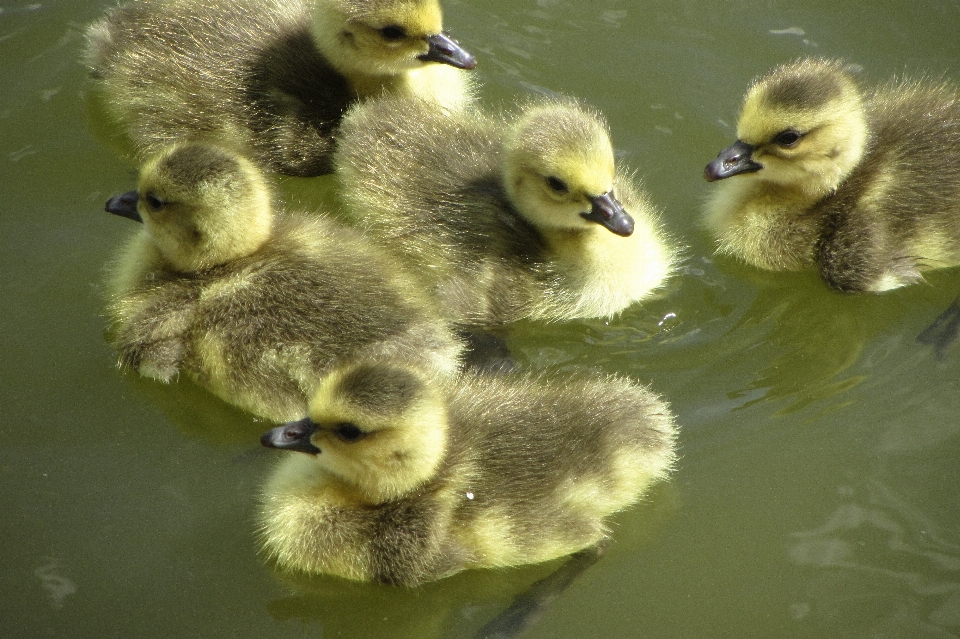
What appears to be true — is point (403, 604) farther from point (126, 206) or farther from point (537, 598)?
point (126, 206)

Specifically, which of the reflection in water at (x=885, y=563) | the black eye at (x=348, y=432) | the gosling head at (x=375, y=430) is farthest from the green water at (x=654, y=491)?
the black eye at (x=348, y=432)

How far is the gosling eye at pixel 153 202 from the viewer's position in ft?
11.6

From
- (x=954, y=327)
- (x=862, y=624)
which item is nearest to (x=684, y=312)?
(x=954, y=327)

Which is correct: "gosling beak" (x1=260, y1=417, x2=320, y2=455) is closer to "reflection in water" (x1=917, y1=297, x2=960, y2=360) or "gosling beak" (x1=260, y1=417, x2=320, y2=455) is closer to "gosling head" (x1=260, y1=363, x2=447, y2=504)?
"gosling head" (x1=260, y1=363, x2=447, y2=504)

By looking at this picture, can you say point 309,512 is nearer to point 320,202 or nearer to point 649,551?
point 649,551

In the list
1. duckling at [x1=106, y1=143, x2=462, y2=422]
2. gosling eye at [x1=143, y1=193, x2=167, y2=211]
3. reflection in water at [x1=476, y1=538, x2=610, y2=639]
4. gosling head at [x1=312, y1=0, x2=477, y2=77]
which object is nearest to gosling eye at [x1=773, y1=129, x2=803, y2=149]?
gosling head at [x1=312, y1=0, x2=477, y2=77]

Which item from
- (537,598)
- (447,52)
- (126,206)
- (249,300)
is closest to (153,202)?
(126,206)

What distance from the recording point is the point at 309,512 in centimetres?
313

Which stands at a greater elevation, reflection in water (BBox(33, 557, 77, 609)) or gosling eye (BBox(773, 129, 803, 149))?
gosling eye (BBox(773, 129, 803, 149))

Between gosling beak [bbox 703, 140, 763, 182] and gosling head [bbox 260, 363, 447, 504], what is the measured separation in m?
1.41

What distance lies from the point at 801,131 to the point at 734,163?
0.24 metres

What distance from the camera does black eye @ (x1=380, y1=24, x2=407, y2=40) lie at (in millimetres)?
4152

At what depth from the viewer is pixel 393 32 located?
417cm

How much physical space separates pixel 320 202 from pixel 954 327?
224cm
